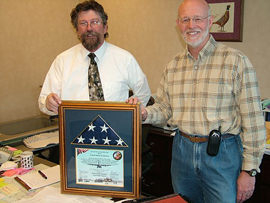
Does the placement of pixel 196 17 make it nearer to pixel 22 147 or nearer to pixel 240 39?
pixel 240 39

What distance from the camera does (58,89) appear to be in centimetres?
205

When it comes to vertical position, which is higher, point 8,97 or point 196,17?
point 196,17

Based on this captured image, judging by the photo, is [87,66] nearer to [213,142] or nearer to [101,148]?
[101,148]

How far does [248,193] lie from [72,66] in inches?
51.2

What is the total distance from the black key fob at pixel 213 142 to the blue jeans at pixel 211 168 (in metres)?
0.03

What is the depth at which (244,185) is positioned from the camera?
1.52 m

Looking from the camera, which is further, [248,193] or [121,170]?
[248,193]

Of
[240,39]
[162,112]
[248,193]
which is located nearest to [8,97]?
[162,112]

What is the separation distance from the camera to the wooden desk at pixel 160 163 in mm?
2920

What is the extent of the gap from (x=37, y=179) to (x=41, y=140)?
79cm

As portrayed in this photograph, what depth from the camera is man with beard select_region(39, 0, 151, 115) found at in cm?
192

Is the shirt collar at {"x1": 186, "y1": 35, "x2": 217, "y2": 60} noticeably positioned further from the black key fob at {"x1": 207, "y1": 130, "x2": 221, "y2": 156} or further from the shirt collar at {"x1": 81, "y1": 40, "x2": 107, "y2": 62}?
the shirt collar at {"x1": 81, "y1": 40, "x2": 107, "y2": 62}

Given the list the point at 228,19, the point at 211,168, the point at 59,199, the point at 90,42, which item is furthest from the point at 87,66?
the point at 228,19

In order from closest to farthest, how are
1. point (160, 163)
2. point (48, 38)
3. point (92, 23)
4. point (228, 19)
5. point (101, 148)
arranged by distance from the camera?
1. point (101, 148)
2. point (92, 23)
3. point (228, 19)
4. point (160, 163)
5. point (48, 38)
